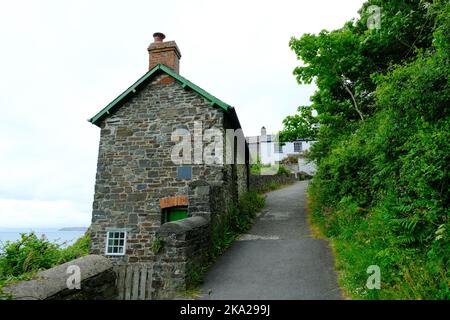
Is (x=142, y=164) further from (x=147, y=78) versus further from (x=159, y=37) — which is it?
(x=159, y=37)

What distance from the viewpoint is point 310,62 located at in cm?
1330

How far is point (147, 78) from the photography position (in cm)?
1220

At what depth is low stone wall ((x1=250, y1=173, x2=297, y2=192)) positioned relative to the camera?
21.4m

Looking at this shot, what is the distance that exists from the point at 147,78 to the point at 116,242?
6.96m

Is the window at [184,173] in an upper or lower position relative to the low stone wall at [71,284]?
upper

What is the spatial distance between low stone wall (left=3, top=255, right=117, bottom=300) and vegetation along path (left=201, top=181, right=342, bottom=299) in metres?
2.07

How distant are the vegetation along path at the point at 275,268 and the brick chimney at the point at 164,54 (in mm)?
8126

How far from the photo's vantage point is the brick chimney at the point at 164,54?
12680 millimetres

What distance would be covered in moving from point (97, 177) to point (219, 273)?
24.2 feet

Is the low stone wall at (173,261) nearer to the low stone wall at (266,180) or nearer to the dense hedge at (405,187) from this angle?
the dense hedge at (405,187)

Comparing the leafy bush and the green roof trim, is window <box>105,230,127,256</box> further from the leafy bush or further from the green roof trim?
the green roof trim

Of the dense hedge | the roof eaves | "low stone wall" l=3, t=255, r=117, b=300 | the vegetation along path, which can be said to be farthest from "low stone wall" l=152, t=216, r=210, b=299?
the roof eaves

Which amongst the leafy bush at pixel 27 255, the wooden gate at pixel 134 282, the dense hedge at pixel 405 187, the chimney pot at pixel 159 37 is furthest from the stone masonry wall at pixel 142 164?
the dense hedge at pixel 405 187
